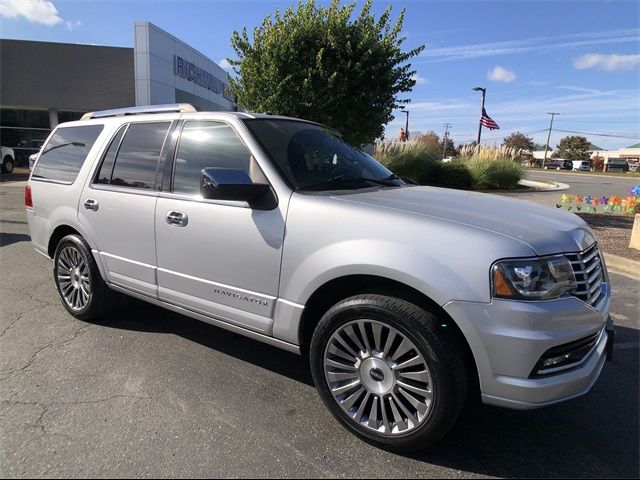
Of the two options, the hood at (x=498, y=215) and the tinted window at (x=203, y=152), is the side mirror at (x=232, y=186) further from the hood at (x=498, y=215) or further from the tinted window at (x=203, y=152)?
the hood at (x=498, y=215)

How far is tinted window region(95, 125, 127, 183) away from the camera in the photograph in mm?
4055

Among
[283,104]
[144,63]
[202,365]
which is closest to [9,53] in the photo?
[144,63]

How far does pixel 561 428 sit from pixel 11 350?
4041mm

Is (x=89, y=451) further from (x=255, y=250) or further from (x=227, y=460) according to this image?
(x=255, y=250)

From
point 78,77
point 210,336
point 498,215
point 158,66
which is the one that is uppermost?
point 158,66

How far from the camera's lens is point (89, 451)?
2523 mm

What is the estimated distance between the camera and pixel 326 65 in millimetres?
9734

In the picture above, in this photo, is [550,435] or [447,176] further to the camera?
[447,176]

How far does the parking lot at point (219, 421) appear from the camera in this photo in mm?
2459

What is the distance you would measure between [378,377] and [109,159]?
298cm

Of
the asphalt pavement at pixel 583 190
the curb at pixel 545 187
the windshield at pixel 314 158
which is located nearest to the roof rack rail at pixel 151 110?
the windshield at pixel 314 158

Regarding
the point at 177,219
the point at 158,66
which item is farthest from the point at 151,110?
the point at 158,66

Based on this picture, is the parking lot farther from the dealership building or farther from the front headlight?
the dealership building

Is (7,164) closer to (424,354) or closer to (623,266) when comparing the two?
(623,266)
